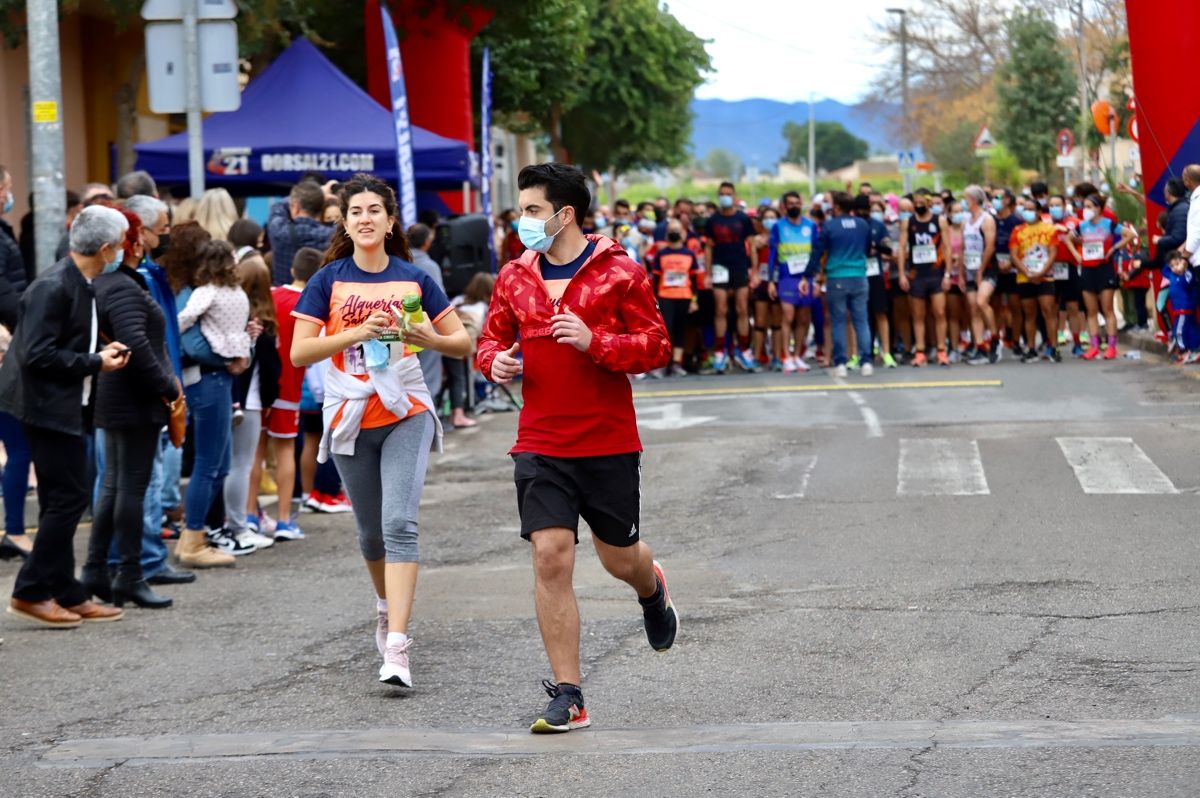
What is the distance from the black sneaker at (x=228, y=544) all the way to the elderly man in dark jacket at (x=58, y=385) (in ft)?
6.85

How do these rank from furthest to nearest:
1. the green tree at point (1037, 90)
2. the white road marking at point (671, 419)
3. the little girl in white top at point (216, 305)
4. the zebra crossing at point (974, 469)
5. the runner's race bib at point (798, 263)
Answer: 1. the green tree at point (1037, 90)
2. the runner's race bib at point (798, 263)
3. the white road marking at point (671, 419)
4. the zebra crossing at point (974, 469)
5. the little girl in white top at point (216, 305)

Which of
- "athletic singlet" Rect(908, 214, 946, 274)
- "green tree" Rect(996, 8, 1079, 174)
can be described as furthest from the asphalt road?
"green tree" Rect(996, 8, 1079, 174)

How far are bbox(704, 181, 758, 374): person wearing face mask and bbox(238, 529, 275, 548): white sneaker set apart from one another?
36.2 feet

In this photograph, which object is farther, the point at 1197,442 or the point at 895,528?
the point at 1197,442

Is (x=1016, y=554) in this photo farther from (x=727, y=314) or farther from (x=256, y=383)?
(x=727, y=314)

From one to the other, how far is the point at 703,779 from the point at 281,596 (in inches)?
163

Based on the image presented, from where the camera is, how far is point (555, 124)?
1731 inches

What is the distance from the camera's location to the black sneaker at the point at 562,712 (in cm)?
611

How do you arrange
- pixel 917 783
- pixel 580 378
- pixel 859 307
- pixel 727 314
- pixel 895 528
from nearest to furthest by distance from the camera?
pixel 917 783 → pixel 580 378 → pixel 895 528 → pixel 859 307 → pixel 727 314

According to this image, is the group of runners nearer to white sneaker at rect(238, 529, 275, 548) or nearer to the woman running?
white sneaker at rect(238, 529, 275, 548)

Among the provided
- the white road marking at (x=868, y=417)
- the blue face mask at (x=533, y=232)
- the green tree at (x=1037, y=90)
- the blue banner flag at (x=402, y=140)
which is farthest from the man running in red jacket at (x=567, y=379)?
the green tree at (x=1037, y=90)

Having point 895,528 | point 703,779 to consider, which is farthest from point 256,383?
point 703,779

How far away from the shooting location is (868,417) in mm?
15859

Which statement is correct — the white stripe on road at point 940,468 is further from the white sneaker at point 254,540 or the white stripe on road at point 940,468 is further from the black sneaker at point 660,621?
the black sneaker at point 660,621
